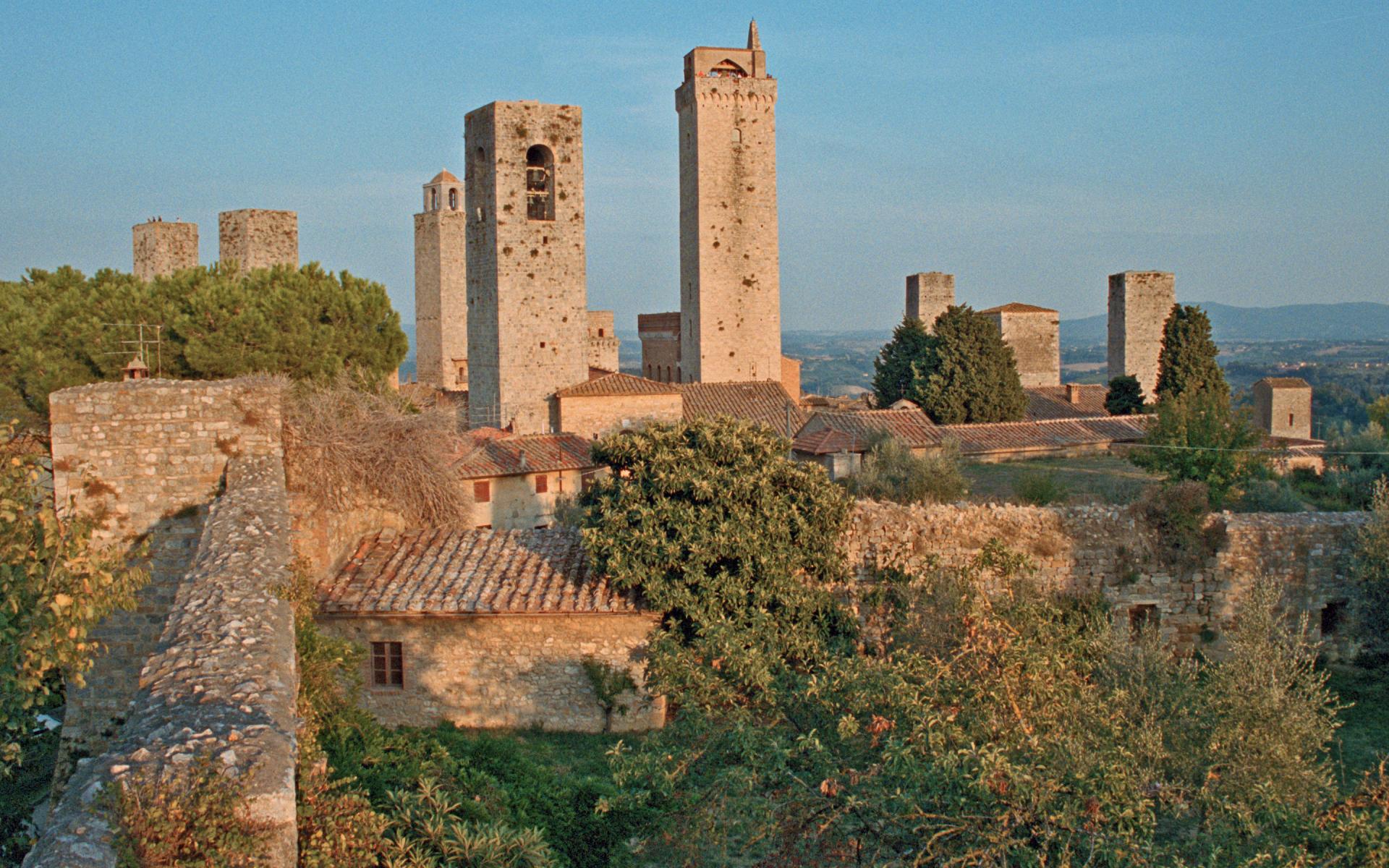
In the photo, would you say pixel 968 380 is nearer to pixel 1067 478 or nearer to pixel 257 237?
pixel 1067 478

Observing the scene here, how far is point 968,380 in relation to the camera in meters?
32.1

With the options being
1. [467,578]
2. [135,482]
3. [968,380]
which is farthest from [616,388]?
[135,482]

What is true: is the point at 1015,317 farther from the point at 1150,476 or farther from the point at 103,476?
the point at 103,476

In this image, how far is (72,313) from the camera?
66.0 ft

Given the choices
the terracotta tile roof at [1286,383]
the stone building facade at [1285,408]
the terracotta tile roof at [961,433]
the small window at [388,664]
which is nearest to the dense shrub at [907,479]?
the terracotta tile roof at [961,433]

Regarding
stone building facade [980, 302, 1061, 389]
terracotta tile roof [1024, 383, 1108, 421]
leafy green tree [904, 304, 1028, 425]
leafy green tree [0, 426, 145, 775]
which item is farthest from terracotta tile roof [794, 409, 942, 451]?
stone building facade [980, 302, 1061, 389]

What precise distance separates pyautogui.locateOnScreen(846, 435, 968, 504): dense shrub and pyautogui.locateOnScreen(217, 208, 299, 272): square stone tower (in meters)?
19.5

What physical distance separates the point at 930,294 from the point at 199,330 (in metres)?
36.1

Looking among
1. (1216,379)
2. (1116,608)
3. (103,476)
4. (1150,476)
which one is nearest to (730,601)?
(1116,608)

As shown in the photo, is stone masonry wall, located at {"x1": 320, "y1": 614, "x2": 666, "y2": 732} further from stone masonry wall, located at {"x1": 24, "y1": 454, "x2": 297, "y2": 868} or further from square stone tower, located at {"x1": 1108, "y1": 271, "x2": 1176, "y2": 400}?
square stone tower, located at {"x1": 1108, "y1": 271, "x2": 1176, "y2": 400}

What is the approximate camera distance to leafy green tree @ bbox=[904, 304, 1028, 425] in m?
32.0

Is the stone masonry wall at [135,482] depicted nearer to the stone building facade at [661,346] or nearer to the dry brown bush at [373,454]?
the dry brown bush at [373,454]

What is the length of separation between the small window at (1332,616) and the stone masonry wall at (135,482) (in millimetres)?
11820

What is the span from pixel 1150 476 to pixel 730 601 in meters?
12.0
